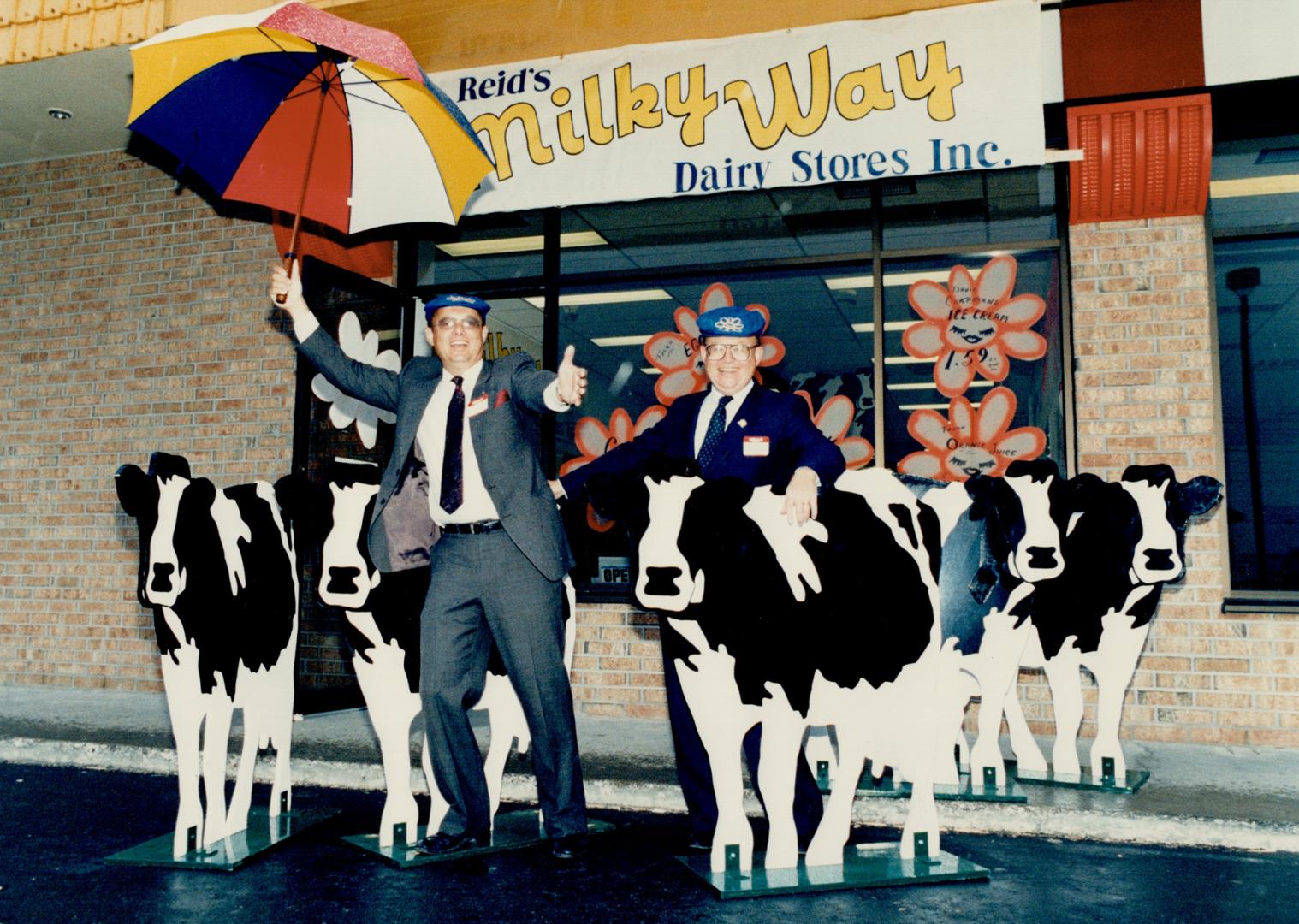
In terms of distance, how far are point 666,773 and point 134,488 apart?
263 centimetres

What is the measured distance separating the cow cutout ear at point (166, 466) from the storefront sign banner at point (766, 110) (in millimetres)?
3743

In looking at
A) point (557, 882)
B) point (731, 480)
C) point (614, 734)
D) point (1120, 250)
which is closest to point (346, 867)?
point (557, 882)

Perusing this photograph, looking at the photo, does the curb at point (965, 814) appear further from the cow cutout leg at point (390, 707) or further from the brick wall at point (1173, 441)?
the brick wall at point (1173, 441)

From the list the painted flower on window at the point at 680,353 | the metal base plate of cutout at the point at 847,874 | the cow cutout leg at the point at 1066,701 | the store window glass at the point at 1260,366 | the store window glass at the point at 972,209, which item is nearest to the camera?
the metal base plate of cutout at the point at 847,874

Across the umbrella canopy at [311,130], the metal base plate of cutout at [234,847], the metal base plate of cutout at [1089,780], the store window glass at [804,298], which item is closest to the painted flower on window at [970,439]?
the store window glass at [804,298]

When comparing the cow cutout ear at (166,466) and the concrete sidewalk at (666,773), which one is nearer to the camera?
the cow cutout ear at (166,466)

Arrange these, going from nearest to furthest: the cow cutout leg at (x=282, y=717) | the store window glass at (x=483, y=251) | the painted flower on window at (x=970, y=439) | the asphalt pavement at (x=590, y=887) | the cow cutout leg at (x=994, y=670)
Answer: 1. the asphalt pavement at (x=590, y=887)
2. the cow cutout leg at (x=282, y=717)
3. the cow cutout leg at (x=994, y=670)
4. the painted flower on window at (x=970, y=439)
5. the store window glass at (x=483, y=251)

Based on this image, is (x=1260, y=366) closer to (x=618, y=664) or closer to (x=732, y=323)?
(x=732, y=323)

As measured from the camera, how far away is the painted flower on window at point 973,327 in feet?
21.7

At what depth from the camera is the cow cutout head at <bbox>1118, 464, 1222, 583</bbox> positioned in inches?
180

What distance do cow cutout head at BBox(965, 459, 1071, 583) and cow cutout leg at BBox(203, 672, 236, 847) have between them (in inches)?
118

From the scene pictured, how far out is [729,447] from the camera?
3949 mm

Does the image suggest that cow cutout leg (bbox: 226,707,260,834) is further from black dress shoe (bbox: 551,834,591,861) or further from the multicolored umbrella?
the multicolored umbrella

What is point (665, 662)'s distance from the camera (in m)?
3.98
